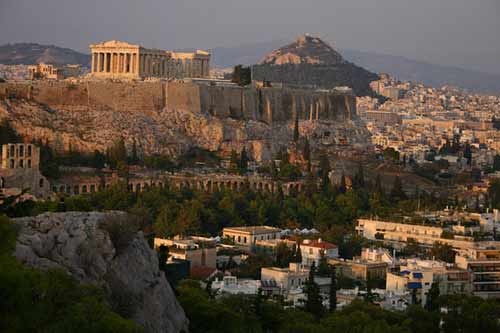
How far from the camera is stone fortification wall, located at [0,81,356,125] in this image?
68438 mm

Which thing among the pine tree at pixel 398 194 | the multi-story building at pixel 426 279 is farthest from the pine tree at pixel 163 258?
the pine tree at pixel 398 194

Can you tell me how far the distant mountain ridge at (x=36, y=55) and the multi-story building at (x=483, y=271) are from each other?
99849 mm

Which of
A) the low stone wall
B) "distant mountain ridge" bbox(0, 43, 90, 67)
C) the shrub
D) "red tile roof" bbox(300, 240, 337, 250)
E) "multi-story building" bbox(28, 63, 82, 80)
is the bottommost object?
"red tile roof" bbox(300, 240, 337, 250)

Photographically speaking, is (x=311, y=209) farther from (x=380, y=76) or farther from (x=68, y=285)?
(x=380, y=76)

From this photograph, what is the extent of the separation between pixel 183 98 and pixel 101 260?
4843cm

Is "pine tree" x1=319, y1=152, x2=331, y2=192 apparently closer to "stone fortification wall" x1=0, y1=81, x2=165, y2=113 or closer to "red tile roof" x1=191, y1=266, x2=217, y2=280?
"stone fortification wall" x1=0, y1=81, x2=165, y2=113

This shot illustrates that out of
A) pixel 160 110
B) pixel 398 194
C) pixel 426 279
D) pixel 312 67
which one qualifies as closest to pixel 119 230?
pixel 426 279

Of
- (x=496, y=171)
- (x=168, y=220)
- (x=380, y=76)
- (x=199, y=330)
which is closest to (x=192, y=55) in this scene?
(x=496, y=171)

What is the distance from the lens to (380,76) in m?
192

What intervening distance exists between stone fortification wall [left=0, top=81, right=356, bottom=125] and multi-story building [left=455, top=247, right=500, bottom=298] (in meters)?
28.2

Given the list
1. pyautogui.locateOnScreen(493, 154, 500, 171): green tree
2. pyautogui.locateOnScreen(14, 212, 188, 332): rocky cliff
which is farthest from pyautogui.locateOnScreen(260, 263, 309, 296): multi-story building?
pyautogui.locateOnScreen(493, 154, 500, 171): green tree

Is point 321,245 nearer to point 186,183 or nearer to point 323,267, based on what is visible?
point 323,267

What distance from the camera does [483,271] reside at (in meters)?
42.6

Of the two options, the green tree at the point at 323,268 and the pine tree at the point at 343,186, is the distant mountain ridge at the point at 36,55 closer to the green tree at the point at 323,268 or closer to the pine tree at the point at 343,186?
the pine tree at the point at 343,186
